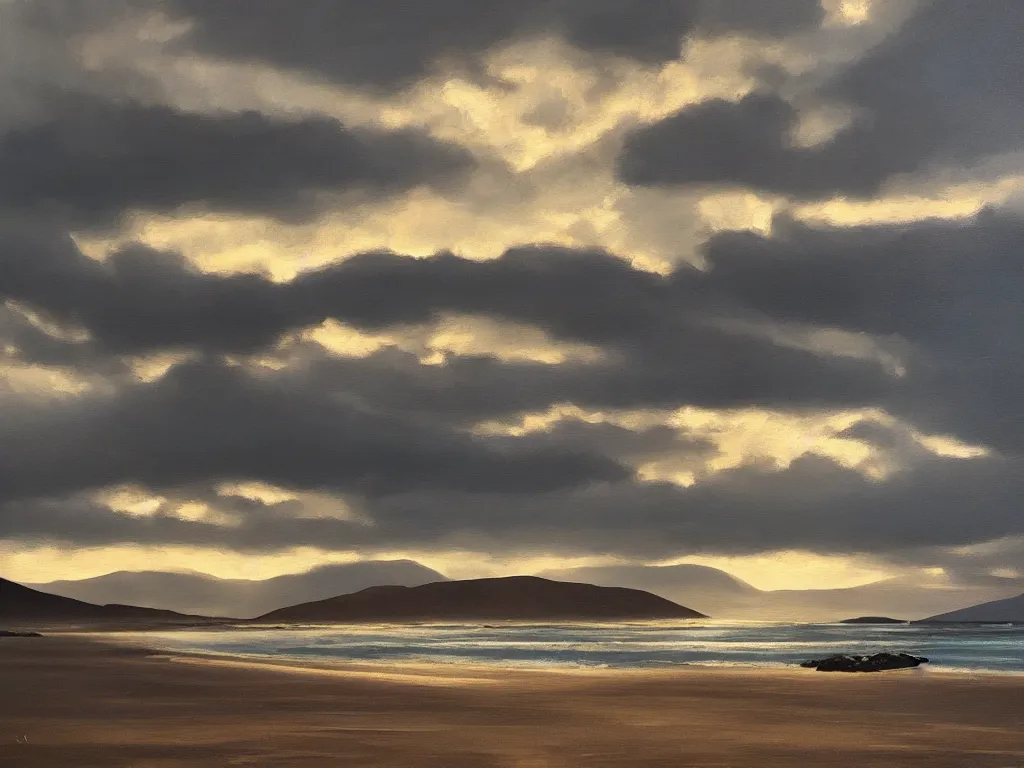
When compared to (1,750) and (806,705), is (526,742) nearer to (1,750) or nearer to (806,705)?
(1,750)

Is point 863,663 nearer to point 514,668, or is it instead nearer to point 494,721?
point 514,668

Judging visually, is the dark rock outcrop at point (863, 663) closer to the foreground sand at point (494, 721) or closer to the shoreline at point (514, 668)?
the shoreline at point (514, 668)

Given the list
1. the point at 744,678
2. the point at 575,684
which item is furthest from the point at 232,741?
the point at 744,678

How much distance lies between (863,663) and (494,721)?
2802 centimetres

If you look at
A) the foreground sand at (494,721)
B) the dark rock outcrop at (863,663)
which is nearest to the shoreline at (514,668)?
the dark rock outcrop at (863,663)

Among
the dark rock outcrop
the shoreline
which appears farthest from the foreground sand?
the dark rock outcrop

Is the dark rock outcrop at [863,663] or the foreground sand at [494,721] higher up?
the dark rock outcrop at [863,663]

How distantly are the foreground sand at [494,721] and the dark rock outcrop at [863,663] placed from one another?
6908 millimetres

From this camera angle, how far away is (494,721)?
79.6 feet

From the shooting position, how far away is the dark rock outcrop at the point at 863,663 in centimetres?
4694

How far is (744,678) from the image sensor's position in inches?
1629

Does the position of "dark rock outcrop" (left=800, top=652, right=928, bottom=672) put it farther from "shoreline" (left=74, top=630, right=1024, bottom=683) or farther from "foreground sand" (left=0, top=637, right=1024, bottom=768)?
"foreground sand" (left=0, top=637, right=1024, bottom=768)

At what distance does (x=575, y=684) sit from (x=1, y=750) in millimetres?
21661

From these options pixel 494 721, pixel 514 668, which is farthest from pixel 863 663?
pixel 494 721
